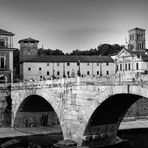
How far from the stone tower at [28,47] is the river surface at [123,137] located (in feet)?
132

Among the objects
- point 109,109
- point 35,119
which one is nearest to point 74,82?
point 109,109

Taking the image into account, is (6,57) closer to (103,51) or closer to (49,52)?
(49,52)

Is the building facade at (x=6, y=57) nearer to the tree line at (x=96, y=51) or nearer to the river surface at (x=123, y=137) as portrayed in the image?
the river surface at (x=123, y=137)

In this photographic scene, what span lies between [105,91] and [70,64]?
50747 mm

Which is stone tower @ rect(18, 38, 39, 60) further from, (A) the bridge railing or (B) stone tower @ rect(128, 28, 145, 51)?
(B) stone tower @ rect(128, 28, 145, 51)

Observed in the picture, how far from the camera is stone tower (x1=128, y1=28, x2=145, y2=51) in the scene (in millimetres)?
109381

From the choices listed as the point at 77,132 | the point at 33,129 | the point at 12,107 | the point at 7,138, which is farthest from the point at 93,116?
the point at 12,107

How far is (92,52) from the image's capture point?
4264 inches

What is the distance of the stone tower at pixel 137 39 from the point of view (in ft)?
359

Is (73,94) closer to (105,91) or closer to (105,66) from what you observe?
(105,91)

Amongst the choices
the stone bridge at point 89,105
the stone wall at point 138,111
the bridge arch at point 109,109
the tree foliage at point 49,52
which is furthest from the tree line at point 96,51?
the bridge arch at point 109,109

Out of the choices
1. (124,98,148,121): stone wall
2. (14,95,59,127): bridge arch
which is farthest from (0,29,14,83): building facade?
(124,98,148,121): stone wall

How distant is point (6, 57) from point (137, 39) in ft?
215

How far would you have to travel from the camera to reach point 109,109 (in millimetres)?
27719
